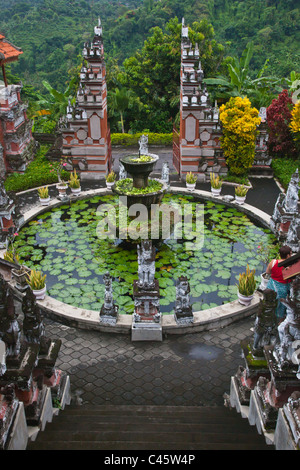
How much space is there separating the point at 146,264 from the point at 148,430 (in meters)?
3.62

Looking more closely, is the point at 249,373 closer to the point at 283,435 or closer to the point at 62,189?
the point at 283,435

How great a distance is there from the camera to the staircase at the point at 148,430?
17.5ft

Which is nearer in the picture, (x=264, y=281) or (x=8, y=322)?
(x=8, y=322)

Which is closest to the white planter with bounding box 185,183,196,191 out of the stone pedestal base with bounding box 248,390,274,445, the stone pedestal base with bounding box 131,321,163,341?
the stone pedestal base with bounding box 131,321,163,341

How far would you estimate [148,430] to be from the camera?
580 centimetres

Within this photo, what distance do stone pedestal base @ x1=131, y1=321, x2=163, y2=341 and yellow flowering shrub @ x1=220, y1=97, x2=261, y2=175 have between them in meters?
9.88

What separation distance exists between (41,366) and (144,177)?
747 centimetres

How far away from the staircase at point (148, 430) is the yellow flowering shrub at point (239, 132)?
11790 mm

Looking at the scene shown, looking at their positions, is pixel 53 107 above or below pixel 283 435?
above

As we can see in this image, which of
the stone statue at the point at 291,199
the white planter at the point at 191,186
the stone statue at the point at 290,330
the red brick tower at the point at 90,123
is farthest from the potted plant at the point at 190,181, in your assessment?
the stone statue at the point at 290,330

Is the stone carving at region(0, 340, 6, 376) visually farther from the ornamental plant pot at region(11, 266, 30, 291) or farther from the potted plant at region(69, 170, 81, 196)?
the potted plant at region(69, 170, 81, 196)

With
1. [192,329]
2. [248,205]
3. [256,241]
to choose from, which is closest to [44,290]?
[192,329]

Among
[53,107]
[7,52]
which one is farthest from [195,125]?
[53,107]

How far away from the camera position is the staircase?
5.32 metres
